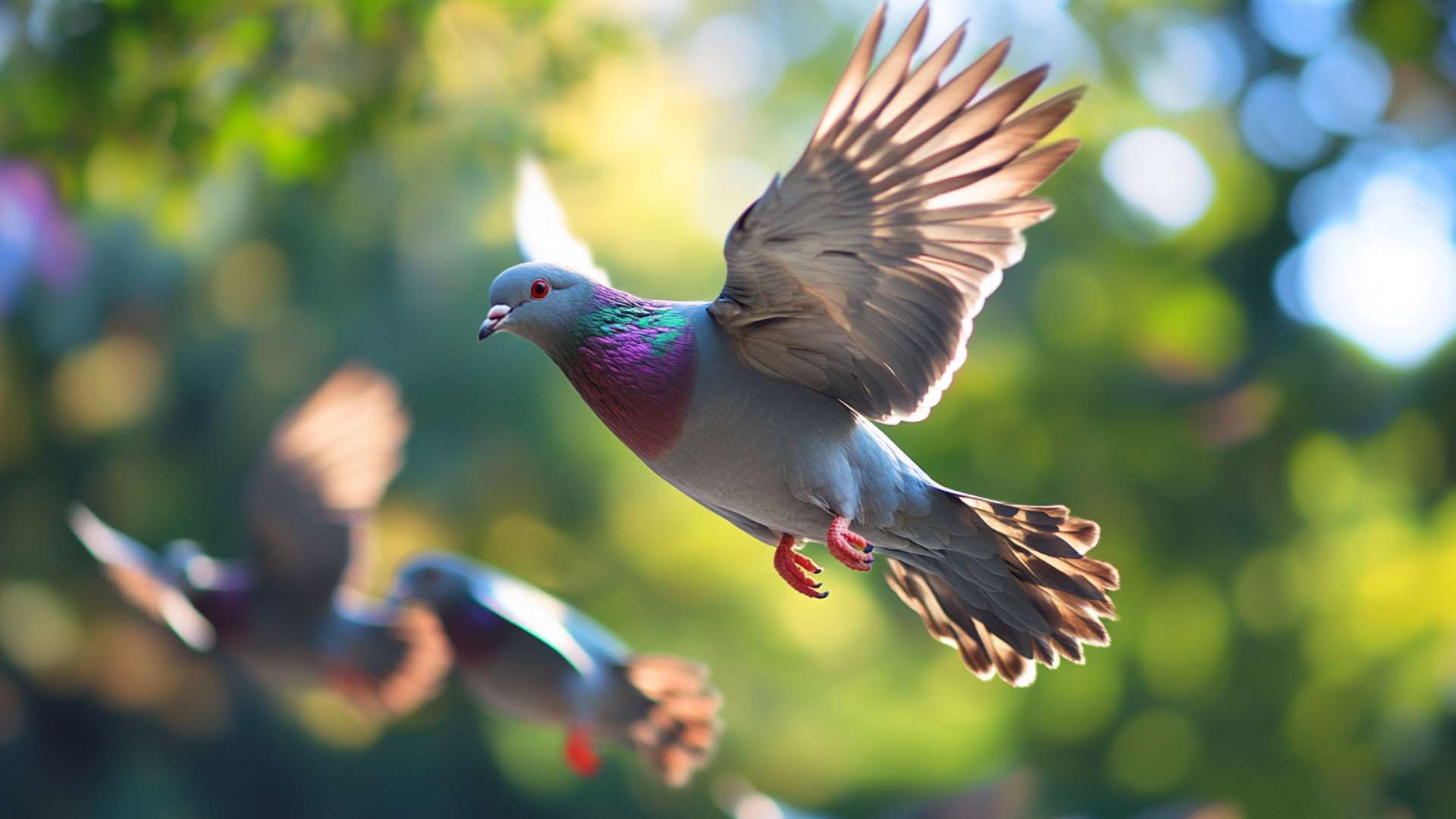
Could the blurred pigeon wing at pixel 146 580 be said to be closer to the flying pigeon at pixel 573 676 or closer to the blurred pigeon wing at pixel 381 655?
the blurred pigeon wing at pixel 381 655

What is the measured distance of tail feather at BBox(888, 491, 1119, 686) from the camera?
5.30 feet

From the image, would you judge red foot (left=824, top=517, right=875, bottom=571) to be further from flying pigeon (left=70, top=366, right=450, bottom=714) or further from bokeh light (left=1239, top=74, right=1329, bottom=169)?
bokeh light (left=1239, top=74, right=1329, bottom=169)

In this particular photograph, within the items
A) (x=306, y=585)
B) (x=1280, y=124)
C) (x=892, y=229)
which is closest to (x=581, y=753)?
(x=306, y=585)

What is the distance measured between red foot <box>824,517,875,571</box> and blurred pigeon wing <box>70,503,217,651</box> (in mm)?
2411

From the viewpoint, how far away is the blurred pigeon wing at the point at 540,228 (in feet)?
6.56

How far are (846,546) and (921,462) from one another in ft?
15.3

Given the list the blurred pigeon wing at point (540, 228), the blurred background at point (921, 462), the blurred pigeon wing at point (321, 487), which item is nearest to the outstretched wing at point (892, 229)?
the blurred pigeon wing at point (540, 228)

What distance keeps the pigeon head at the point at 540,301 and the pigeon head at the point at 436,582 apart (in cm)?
145

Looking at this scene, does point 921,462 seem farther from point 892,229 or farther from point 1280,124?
point 892,229

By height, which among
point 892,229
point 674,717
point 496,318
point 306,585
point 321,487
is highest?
point 892,229

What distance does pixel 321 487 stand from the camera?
3.44 meters

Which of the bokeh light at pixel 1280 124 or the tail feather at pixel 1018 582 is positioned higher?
the bokeh light at pixel 1280 124

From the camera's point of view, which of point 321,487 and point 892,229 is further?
point 321,487

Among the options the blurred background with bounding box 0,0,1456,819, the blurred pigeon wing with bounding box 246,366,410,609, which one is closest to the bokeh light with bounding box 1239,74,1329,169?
the blurred background with bounding box 0,0,1456,819
